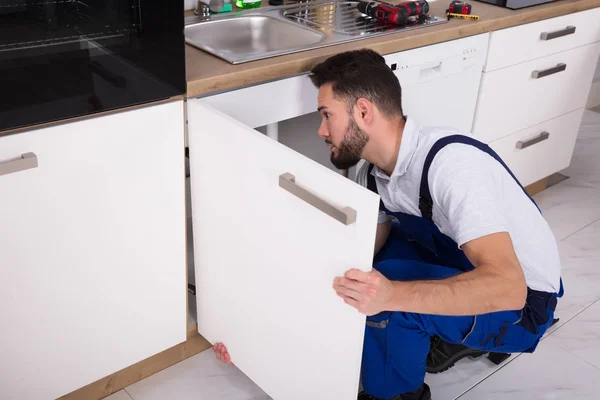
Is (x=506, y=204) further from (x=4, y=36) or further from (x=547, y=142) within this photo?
(x=547, y=142)

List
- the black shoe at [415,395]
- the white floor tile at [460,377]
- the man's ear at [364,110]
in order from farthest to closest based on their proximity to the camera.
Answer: the white floor tile at [460,377], the black shoe at [415,395], the man's ear at [364,110]

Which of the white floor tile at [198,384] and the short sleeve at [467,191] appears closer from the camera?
the short sleeve at [467,191]

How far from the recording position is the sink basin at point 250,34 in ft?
5.87

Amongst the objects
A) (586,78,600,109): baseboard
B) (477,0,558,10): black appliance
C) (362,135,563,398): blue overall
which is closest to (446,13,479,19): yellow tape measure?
(477,0,558,10): black appliance

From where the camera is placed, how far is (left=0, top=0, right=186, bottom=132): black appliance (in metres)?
1.15

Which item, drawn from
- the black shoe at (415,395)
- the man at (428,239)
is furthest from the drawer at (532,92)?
the black shoe at (415,395)

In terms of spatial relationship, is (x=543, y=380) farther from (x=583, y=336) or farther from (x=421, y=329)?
(x=421, y=329)

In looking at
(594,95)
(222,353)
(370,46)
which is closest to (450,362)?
(222,353)

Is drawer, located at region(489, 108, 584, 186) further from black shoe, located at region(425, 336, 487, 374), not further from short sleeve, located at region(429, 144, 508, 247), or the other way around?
short sleeve, located at region(429, 144, 508, 247)

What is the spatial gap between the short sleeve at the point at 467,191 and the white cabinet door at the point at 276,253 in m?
0.25

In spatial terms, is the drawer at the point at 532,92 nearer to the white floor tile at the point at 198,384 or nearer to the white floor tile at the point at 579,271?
the white floor tile at the point at 579,271

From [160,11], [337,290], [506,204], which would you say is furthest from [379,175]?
[160,11]

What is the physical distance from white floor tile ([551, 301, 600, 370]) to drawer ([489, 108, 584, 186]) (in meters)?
0.60

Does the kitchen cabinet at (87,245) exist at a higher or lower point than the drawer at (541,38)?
lower
